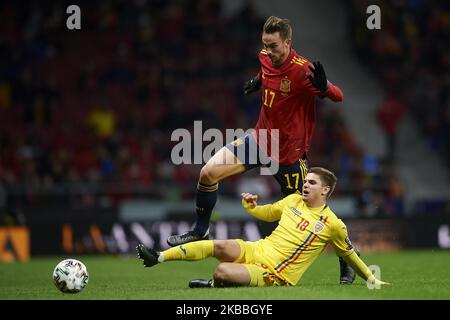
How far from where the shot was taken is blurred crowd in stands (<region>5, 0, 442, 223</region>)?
1777cm

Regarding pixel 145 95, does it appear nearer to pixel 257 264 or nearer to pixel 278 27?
pixel 278 27

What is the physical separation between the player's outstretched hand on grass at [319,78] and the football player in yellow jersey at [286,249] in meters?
0.79

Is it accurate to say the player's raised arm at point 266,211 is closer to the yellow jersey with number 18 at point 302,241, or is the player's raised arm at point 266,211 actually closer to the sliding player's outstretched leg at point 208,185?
Result: the yellow jersey with number 18 at point 302,241

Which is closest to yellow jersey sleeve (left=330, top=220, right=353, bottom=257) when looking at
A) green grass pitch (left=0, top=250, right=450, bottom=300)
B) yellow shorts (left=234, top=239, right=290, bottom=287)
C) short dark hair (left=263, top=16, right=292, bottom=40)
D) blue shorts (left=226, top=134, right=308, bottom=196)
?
green grass pitch (left=0, top=250, right=450, bottom=300)

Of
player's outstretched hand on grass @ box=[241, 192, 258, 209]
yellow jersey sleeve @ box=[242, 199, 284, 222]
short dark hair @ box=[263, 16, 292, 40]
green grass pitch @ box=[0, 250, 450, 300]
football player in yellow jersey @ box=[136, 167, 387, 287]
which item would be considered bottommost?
green grass pitch @ box=[0, 250, 450, 300]

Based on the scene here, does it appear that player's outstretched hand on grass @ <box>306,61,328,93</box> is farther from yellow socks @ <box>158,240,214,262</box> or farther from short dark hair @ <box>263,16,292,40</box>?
yellow socks @ <box>158,240,214,262</box>

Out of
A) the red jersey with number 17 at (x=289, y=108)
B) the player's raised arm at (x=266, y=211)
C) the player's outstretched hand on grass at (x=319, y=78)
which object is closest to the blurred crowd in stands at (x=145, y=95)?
the red jersey with number 17 at (x=289, y=108)

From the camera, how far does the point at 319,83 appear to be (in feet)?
27.6

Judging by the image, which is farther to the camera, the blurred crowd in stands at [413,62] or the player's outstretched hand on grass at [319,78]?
the blurred crowd in stands at [413,62]

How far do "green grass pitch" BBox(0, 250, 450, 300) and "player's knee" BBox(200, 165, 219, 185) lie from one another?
1.04 meters

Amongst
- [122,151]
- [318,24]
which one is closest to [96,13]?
[122,151]

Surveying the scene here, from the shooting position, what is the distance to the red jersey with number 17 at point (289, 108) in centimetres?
870

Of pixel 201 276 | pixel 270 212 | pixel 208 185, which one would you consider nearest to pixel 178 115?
pixel 201 276

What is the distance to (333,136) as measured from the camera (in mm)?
20031
